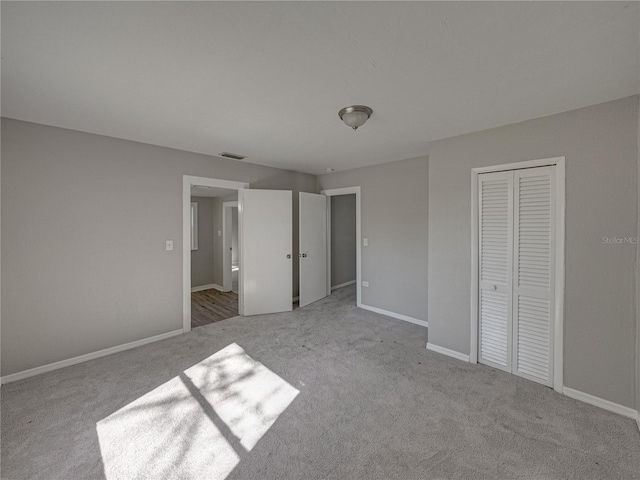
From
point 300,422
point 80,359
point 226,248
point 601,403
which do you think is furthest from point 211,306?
point 601,403

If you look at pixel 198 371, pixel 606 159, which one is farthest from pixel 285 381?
pixel 606 159

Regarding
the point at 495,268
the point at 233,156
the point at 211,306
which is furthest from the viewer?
the point at 211,306

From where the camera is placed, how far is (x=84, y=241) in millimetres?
2771

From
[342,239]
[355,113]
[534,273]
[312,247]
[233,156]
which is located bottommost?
[534,273]

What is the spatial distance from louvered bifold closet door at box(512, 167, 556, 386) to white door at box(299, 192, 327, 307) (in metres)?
2.96

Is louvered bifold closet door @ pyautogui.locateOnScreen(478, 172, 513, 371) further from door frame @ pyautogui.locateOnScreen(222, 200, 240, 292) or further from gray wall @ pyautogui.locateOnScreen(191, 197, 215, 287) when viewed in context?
gray wall @ pyautogui.locateOnScreen(191, 197, 215, 287)

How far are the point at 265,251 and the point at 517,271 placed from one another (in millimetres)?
3257

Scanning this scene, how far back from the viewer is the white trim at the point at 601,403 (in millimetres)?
1954

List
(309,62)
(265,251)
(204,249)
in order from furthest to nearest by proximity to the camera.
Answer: (204,249), (265,251), (309,62)

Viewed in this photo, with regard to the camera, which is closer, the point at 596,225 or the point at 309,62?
the point at 309,62

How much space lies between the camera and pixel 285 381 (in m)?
2.39

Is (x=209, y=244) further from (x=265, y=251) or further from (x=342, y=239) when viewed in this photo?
(x=342, y=239)

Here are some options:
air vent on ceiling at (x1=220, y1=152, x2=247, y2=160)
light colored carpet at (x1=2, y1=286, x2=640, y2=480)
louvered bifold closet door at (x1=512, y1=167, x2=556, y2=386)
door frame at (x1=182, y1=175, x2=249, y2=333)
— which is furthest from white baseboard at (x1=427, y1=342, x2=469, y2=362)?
air vent on ceiling at (x1=220, y1=152, x2=247, y2=160)

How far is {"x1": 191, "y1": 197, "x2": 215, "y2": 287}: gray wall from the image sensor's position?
591 centimetres
